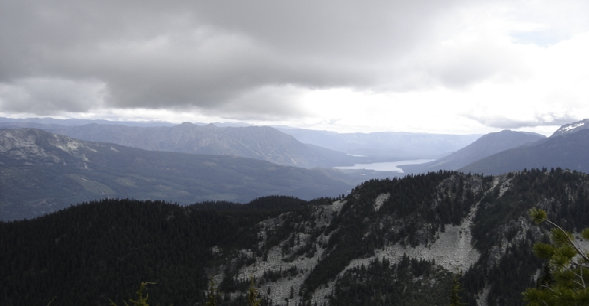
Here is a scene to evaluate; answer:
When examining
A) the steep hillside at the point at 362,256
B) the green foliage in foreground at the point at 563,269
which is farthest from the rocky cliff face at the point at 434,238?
the green foliage in foreground at the point at 563,269

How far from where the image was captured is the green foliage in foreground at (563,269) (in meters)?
17.4

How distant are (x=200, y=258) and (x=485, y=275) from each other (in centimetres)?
13992

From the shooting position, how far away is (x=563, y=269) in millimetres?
20219

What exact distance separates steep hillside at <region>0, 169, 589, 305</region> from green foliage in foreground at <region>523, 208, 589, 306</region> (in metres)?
120

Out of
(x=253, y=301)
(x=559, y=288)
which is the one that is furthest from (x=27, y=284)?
(x=559, y=288)

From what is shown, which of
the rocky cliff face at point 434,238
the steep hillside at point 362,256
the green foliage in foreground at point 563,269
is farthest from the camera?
the rocky cliff face at point 434,238

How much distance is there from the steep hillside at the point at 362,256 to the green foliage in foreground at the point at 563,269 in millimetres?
119662

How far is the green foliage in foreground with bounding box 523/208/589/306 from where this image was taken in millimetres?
17422

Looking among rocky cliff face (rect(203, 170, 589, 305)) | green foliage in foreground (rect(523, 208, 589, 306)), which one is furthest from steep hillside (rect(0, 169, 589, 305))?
green foliage in foreground (rect(523, 208, 589, 306))

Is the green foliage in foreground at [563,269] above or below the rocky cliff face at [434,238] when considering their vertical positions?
above

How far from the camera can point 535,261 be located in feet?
433

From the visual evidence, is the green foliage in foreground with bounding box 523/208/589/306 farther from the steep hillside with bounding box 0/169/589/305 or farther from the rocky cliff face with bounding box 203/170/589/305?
the rocky cliff face with bounding box 203/170/589/305

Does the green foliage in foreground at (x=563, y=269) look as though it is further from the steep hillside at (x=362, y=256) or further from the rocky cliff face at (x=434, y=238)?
the rocky cliff face at (x=434, y=238)

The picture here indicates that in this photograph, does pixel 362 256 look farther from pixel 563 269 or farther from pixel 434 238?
pixel 563 269
